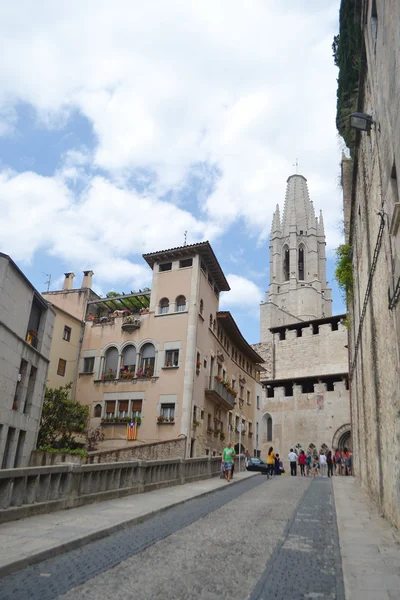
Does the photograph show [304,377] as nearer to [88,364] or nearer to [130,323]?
[130,323]

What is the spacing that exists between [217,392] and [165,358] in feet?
14.8

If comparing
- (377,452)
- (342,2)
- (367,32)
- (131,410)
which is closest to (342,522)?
(377,452)

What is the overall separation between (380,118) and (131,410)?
23.9m

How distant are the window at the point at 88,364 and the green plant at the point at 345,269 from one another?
18126 mm

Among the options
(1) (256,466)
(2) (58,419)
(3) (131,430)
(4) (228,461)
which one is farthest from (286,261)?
(4) (228,461)

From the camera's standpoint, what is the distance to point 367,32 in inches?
431

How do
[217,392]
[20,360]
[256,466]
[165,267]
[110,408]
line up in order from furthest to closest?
1. [165,267]
2. [256,466]
3. [217,392]
4. [110,408]
5. [20,360]

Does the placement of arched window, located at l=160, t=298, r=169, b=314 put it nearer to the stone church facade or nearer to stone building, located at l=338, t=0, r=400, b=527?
stone building, located at l=338, t=0, r=400, b=527

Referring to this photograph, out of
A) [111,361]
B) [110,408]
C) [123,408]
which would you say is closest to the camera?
[123,408]

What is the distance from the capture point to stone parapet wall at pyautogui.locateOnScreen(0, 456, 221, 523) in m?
8.10

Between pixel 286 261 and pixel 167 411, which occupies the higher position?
pixel 286 261

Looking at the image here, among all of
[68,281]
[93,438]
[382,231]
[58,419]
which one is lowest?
[93,438]

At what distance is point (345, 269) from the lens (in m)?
20.0

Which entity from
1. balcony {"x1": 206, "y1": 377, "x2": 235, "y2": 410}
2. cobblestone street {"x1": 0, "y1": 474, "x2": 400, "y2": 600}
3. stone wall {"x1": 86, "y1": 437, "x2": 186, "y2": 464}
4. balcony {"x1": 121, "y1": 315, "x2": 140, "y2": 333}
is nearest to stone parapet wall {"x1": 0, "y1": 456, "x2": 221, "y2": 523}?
cobblestone street {"x1": 0, "y1": 474, "x2": 400, "y2": 600}
